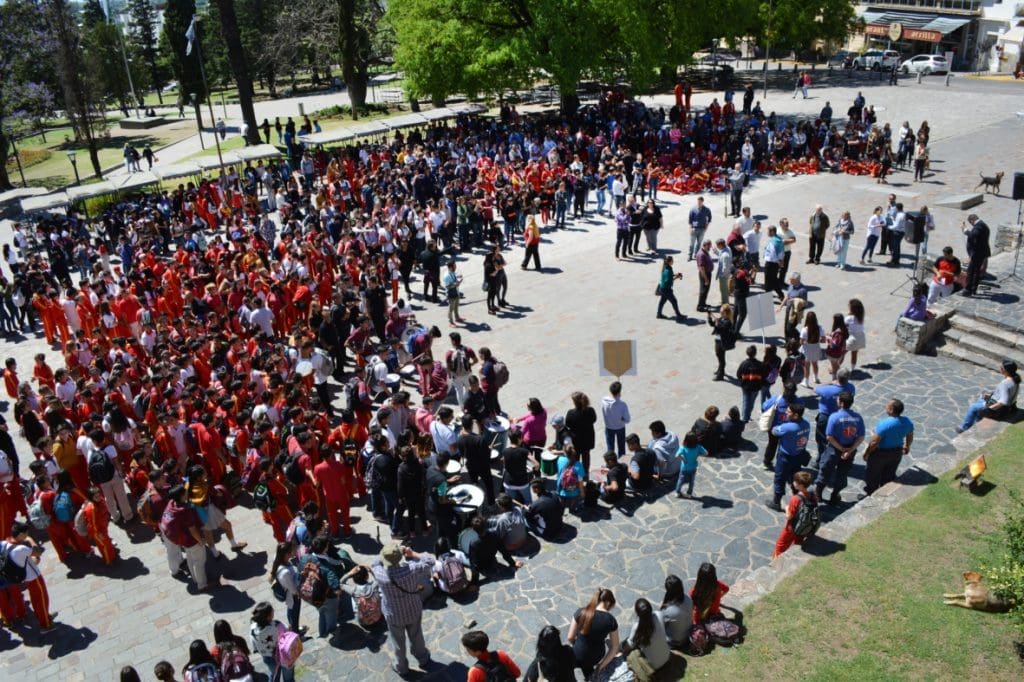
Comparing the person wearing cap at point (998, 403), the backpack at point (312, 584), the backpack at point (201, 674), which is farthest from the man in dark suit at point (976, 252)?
the backpack at point (201, 674)

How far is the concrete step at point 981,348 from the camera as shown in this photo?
14500 millimetres

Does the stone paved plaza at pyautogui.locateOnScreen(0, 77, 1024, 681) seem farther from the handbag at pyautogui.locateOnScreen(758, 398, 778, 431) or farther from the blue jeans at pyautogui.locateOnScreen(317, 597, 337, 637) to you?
the handbag at pyautogui.locateOnScreen(758, 398, 778, 431)

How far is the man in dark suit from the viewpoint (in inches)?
643

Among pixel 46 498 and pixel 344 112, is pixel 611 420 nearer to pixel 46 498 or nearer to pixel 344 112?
pixel 46 498

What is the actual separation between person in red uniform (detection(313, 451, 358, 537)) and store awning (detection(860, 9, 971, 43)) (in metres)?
55.4

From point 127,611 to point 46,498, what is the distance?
200 centimetres

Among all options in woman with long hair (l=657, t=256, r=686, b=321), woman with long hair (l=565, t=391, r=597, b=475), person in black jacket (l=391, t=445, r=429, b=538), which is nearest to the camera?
person in black jacket (l=391, t=445, r=429, b=538)

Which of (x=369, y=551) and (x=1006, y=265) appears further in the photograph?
(x=1006, y=265)

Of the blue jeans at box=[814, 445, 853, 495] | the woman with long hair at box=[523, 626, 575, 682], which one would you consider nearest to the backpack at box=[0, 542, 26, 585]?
the woman with long hair at box=[523, 626, 575, 682]

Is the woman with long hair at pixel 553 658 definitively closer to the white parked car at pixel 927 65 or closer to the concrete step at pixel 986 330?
the concrete step at pixel 986 330

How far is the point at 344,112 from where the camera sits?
5219 centimetres

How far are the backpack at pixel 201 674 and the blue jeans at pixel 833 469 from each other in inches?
308

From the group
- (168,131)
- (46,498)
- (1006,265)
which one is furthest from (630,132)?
(168,131)

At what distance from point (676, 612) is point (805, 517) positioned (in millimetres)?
2201
